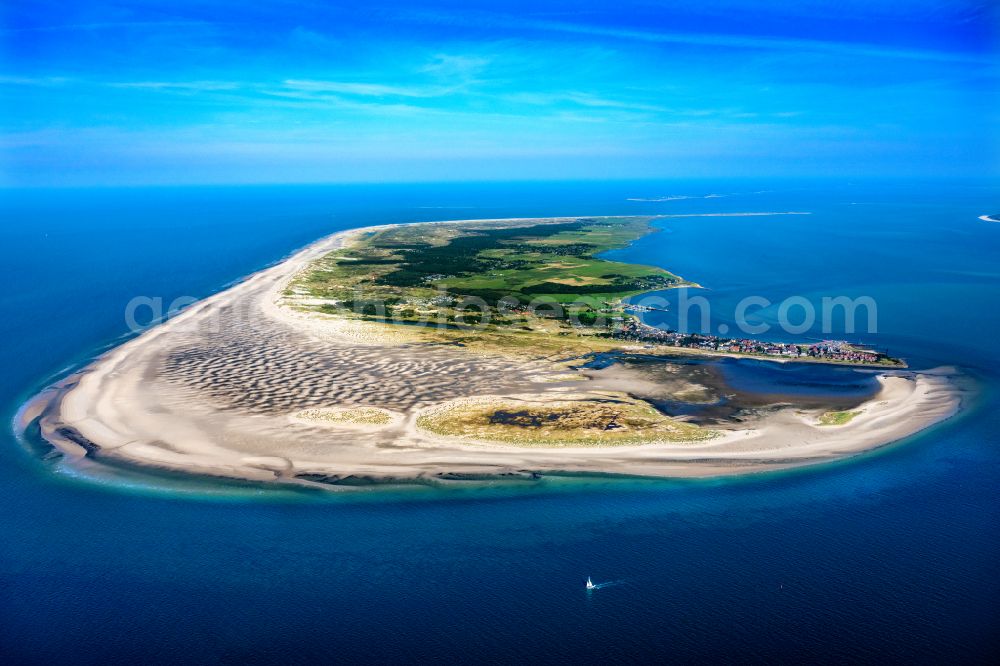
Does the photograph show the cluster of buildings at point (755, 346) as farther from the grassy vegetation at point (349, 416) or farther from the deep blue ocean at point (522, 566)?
the grassy vegetation at point (349, 416)

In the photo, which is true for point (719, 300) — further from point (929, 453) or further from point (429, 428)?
point (429, 428)

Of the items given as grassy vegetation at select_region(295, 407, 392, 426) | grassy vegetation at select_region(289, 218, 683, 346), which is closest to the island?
grassy vegetation at select_region(295, 407, 392, 426)

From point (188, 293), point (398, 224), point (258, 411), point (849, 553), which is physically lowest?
point (849, 553)

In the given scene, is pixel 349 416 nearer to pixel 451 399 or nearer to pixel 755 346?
pixel 451 399

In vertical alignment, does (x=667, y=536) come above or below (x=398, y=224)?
below

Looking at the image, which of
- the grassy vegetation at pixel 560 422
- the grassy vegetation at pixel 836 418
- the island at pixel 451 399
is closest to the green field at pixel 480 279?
the island at pixel 451 399

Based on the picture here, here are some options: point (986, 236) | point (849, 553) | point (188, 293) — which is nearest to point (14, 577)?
point (849, 553)

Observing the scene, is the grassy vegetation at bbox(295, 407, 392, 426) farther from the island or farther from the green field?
the green field
